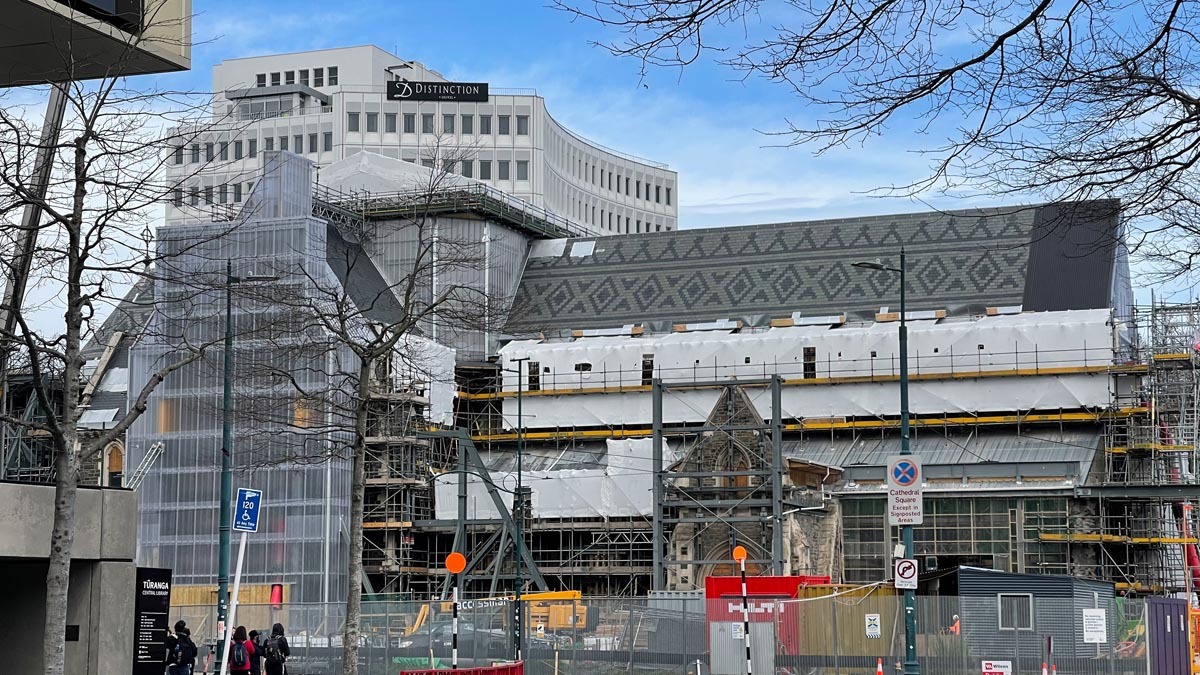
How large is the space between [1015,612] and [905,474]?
10.5 meters

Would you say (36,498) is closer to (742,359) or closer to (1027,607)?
(1027,607)

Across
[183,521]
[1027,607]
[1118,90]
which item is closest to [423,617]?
[1027,607]

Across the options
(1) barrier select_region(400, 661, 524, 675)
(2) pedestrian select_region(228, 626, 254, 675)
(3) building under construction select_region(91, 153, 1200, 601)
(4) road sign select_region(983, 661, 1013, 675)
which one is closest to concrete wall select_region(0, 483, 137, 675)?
(1) barrier select_region(400, 661, 524, 675)

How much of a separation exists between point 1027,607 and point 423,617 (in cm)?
1703

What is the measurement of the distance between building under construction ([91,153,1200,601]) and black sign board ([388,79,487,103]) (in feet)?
113

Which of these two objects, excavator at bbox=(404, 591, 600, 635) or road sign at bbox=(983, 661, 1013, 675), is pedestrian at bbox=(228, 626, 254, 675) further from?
Answer: road sign at bbox=(983, 661, 1013, 675)

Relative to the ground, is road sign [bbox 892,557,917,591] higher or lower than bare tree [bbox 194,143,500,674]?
lower

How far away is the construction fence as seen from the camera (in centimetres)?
3772

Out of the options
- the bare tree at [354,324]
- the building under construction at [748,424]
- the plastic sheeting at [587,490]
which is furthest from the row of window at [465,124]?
the plastic sheeting at [587,490]

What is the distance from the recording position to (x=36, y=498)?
25688 millimetres

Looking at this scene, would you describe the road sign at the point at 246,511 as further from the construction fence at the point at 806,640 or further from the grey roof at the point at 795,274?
the grey roof at the point at 795,274

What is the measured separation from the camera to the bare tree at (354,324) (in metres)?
36.7

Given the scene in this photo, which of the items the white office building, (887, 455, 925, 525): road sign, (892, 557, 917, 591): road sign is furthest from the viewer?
the white office building

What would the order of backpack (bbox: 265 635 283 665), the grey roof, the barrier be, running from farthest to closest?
1. the grey roof
2. backpack (bbox: 265 635 283 665)
3. the barrier
